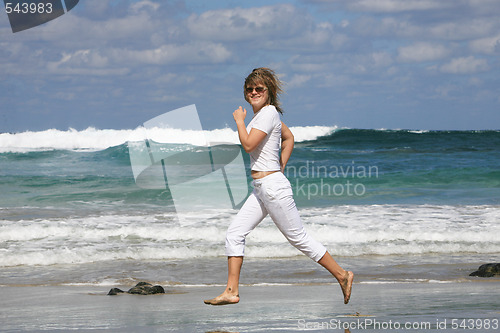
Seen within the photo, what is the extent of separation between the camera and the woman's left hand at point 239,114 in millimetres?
4359

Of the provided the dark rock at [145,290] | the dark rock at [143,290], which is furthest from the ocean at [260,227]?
the dark rock at [145,290]

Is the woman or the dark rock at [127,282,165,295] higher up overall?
the woman

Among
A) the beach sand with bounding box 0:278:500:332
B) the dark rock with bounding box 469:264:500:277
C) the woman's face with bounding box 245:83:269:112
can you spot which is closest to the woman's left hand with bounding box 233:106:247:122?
the woman's face with bounding box 245:83:269:112

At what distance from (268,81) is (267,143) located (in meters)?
0.45

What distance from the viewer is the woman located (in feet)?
14.4

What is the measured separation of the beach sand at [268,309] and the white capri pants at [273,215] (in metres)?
0.52

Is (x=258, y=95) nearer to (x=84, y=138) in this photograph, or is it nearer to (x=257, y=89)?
(x=257, y=89)

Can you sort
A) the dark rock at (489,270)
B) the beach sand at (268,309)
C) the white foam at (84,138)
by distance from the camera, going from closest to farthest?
1. the beach sand at (268,309)
2. the dark rock at (489,270)
3. the white foam at (84,138)

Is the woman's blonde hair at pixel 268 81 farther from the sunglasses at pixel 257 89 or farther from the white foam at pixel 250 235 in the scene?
the white foam at pixel 250 235

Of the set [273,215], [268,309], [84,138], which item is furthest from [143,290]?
[84,138]

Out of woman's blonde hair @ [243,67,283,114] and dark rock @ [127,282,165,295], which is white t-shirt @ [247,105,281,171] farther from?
dark rock @ [127,282,165,295]

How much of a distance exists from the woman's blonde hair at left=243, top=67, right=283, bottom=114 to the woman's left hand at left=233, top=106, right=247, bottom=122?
0.63ft

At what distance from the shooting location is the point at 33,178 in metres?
22.2

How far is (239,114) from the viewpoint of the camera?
14.4ft
